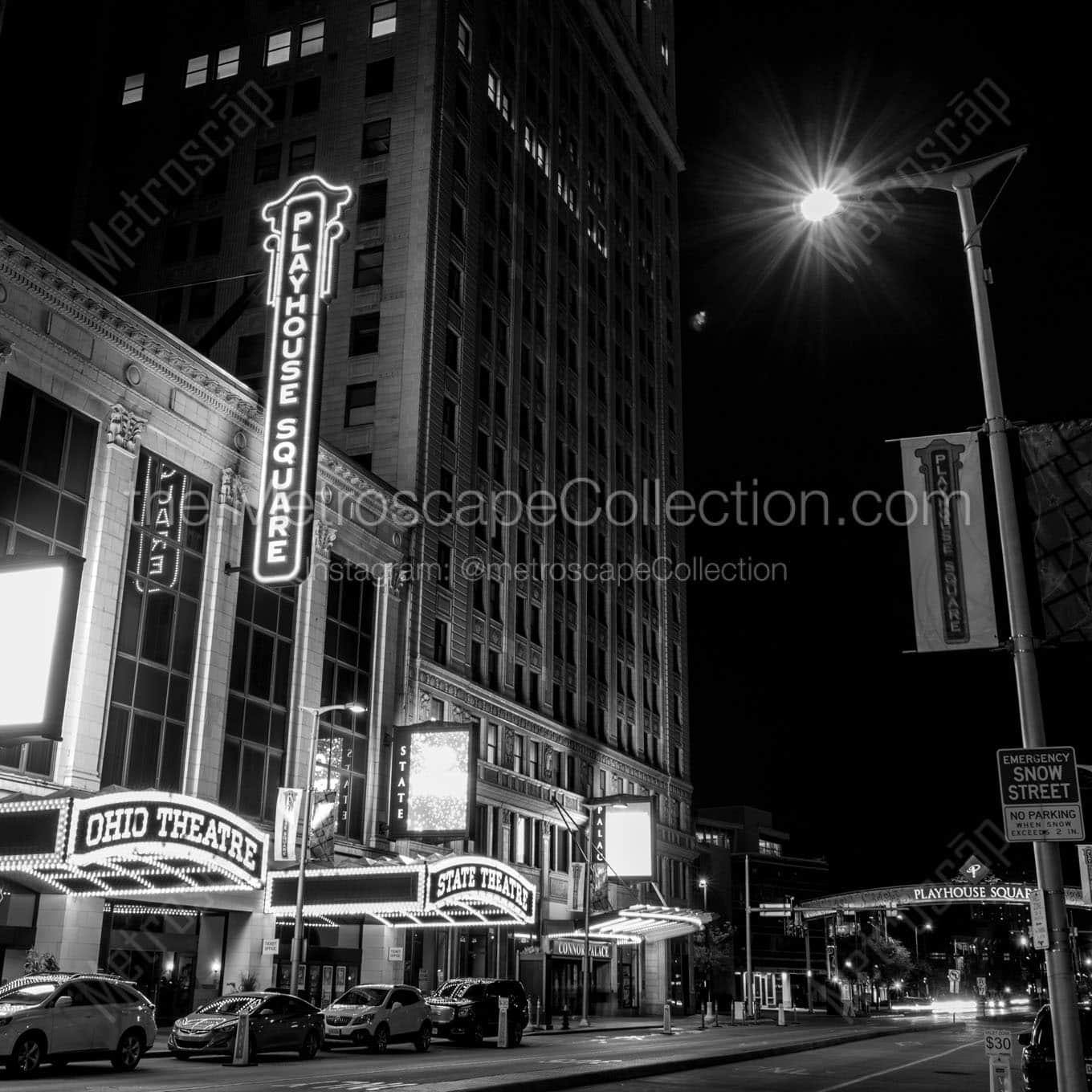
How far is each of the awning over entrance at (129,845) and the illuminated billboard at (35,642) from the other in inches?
213

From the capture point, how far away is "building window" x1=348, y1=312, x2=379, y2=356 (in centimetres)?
5775

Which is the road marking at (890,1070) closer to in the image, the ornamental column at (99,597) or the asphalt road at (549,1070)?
the asphalt road at (549,1070)

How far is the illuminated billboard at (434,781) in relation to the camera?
47.5m

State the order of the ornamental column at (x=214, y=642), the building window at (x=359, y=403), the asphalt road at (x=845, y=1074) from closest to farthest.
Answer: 1. the asphalt road at (x=845, y=1074)
2. the ornamental column at (x=214, y=642)
3. the building window at (x=359, y=403)

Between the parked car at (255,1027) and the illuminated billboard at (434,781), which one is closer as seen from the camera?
the parked car at (255,1027)

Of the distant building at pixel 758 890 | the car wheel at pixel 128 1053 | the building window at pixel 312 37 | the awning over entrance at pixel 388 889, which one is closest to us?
the car wheel at pixel 128 1053

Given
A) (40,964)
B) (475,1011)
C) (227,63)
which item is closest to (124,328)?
(40,964)

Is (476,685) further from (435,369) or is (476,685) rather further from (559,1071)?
(559,1071)

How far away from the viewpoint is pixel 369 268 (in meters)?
59.4

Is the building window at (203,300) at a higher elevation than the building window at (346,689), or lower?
higher

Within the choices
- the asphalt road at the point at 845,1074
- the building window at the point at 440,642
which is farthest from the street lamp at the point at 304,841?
the asphalt road at the point at 845,1074

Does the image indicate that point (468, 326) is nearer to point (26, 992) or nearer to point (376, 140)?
point (376, 140)

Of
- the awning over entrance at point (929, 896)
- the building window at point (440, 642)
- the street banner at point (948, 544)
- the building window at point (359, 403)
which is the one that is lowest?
the awning over entrance at point (929, 896)

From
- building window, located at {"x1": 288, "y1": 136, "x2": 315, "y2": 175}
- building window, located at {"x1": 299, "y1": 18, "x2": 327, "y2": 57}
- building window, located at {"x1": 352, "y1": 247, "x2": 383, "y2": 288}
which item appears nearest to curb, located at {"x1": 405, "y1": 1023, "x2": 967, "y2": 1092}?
building window, located at {"x1": 352, "y1": 247, "x2": 383, "y2": 288}
